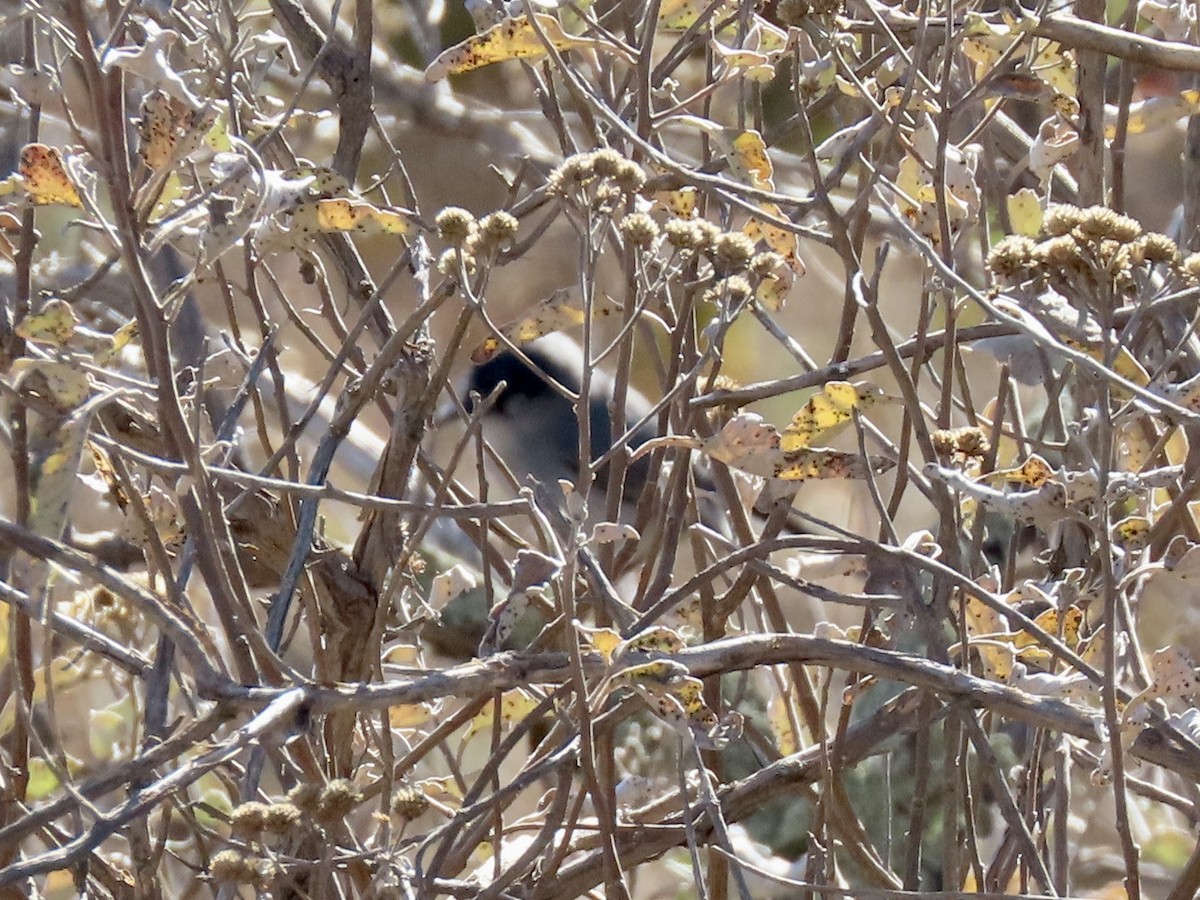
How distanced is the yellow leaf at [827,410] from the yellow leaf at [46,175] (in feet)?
1.46

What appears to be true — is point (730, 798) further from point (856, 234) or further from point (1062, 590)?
point (856, 234)

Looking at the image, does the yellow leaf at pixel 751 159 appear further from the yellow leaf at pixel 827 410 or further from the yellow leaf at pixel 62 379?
the yellow leaf at pixel 62 379

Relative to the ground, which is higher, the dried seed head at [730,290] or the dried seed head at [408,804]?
the dried seed head at [730,290]

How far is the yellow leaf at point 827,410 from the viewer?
0.87m

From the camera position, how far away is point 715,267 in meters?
0.88

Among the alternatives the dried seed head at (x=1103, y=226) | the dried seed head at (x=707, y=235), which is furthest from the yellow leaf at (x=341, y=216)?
the dried seed head at (x=1103, y=226)

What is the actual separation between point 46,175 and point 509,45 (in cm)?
30

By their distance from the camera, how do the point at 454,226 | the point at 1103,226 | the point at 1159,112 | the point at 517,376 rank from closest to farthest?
the point at 1103,226, the point at 454,226, the point at 1159,112, the point at 517,376

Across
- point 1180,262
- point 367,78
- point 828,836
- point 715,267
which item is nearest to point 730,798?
point 828,836

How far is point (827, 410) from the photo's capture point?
2.92ft

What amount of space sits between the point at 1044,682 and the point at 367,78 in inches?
27.3

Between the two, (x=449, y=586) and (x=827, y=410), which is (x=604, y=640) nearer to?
(x=827, y=410)

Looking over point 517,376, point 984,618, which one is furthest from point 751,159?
point 517,376

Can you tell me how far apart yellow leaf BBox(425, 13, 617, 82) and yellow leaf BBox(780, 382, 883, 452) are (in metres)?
0.27
